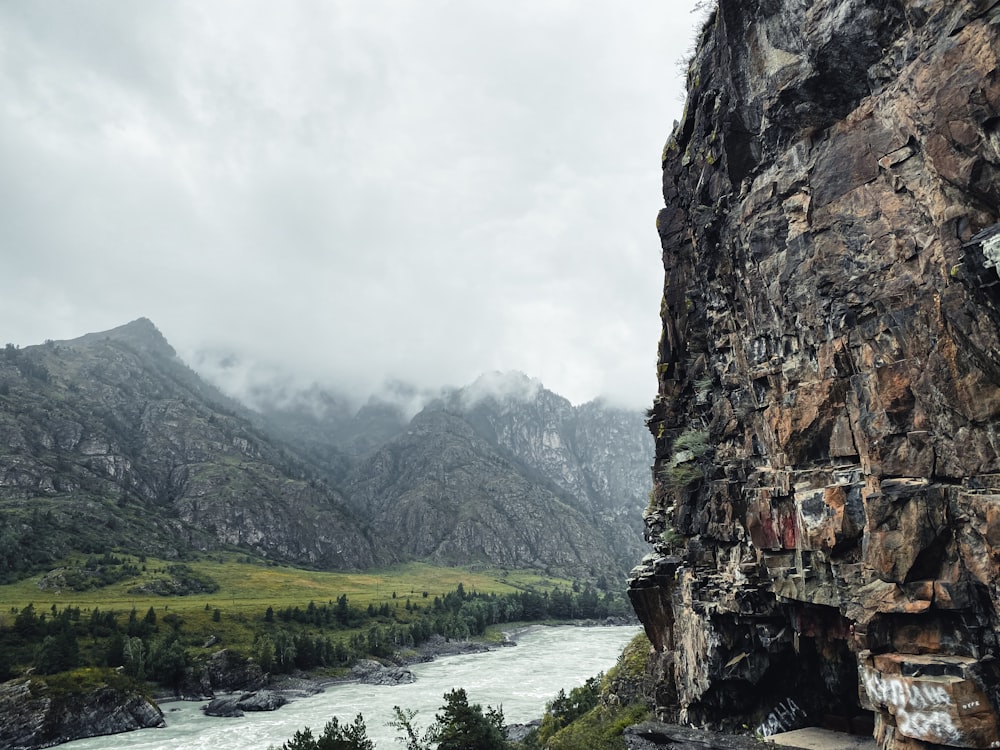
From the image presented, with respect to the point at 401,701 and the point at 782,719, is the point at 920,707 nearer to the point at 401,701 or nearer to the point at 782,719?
the point at 782,719

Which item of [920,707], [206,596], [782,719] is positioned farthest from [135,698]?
[920,707]

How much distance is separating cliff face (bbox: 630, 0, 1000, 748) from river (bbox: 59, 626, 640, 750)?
4895 centimetres

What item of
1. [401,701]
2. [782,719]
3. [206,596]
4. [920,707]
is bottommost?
[401,701]

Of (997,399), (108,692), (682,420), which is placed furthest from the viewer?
(108,692)

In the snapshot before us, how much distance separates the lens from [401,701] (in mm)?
84875

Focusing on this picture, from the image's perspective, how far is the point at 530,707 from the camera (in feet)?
257

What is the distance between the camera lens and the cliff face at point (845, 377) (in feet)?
55.4

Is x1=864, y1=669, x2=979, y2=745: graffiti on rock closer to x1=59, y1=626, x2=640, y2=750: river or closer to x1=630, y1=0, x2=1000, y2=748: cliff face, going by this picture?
x1=630, y1=0, x2=1000, y2=748: cliff face

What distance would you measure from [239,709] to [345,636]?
50921mm

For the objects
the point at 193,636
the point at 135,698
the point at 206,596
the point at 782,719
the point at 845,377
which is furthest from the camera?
the point at 206,596

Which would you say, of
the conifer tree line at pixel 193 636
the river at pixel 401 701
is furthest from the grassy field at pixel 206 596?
the river at pixel 401 701

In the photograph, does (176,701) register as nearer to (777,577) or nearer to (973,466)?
(777,577)

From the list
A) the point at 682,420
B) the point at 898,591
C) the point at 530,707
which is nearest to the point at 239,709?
the point at 530,707

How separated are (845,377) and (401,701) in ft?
277
